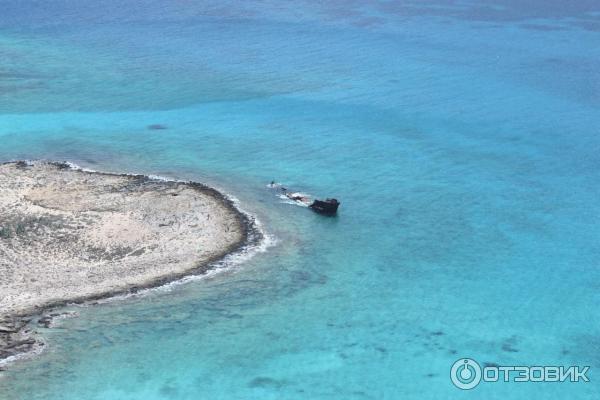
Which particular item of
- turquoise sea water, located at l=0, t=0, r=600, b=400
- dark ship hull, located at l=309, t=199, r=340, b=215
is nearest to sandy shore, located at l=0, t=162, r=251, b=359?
turquoise sea water, located at l=0, t=0, r=600, b=400

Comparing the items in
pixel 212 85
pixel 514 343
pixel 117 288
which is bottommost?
pixel 514 343

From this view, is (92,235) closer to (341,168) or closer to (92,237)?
(92,237)

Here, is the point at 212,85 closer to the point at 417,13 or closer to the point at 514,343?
the point at 417,13

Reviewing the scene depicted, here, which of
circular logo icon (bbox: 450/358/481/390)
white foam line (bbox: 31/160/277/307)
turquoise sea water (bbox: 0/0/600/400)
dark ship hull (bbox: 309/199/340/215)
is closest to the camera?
circular logo icon (bbox: 450/358/481/390)

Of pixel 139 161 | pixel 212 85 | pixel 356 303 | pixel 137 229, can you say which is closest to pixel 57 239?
pixel 137 229

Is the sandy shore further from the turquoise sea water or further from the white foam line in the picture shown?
the turquoise sea water

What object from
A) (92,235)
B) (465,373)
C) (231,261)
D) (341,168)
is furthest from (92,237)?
(465,373)

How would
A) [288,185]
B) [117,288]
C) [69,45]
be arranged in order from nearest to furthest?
[117,288], [288,185], [69,45]
